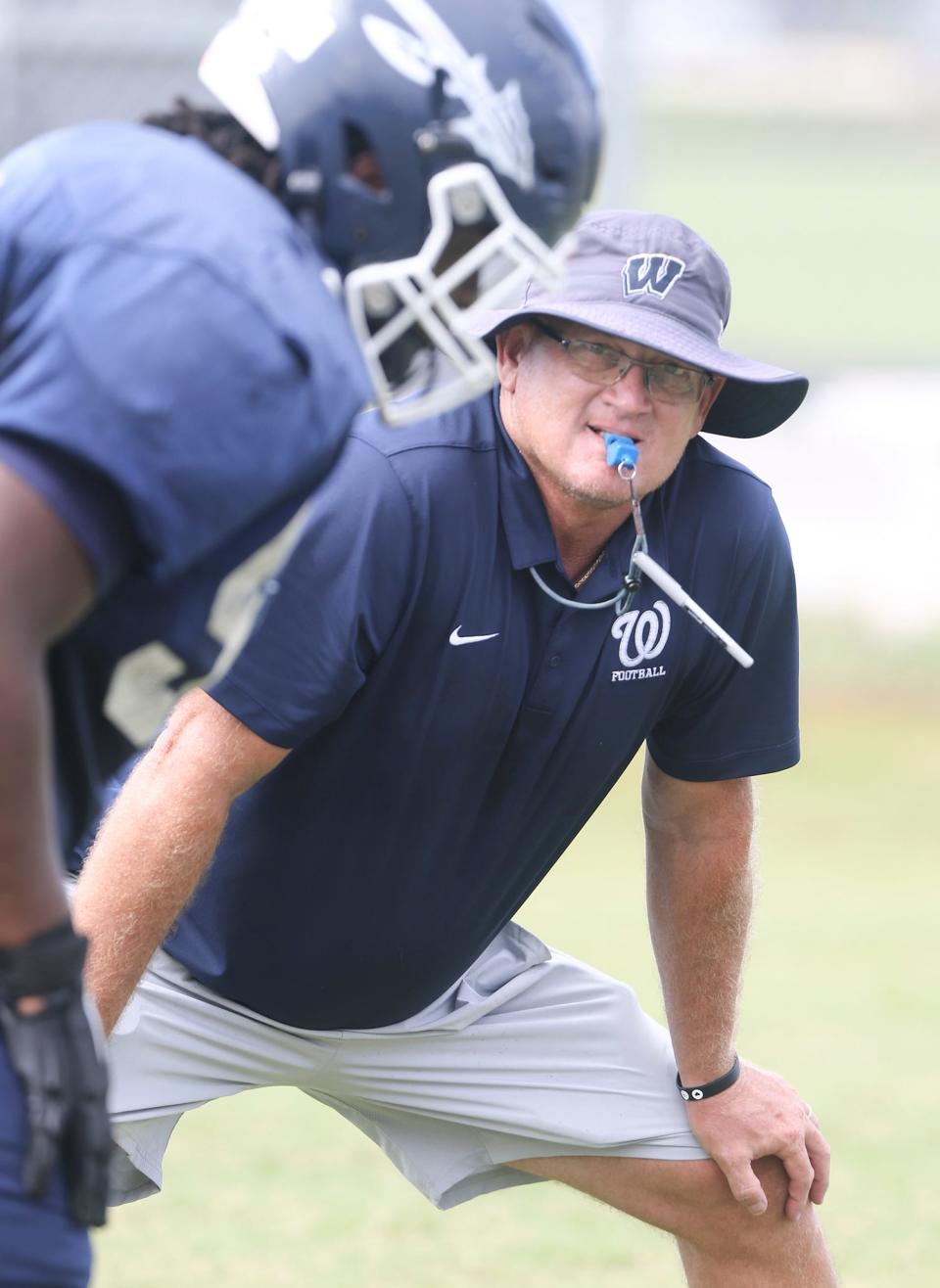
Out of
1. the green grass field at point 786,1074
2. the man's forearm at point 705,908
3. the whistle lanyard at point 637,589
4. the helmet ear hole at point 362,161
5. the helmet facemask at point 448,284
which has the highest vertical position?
the helmet ear hole at point 362,161

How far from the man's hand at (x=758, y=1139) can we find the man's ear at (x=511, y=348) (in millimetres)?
1347

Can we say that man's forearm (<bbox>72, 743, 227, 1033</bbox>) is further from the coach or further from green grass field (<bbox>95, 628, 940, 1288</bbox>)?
green grass field (<bbox>95, 628, 940, 1288</bbox>)

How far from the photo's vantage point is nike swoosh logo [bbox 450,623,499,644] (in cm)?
295

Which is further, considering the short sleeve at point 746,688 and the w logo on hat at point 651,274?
the short sleeve at point 746,688

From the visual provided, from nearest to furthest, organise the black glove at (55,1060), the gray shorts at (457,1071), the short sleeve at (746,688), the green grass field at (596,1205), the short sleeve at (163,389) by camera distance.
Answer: the short sleeve at (163,389), the black glove at (55,1060), the short sleeve at (746,688), the gray shorts at (457,1071), the green grass field at (596,1205)

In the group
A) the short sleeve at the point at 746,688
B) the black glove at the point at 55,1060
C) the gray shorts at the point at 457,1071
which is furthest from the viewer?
the gray shorts at the point at 457,1071

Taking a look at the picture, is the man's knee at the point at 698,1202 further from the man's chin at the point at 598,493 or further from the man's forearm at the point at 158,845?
the man's chin at the point at 598,493

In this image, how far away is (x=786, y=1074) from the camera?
214 inches

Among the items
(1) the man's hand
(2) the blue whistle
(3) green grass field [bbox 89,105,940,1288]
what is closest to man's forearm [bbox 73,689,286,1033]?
(2) the blue whistle

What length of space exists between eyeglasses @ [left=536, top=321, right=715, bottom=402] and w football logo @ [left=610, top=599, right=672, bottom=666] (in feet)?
1.14

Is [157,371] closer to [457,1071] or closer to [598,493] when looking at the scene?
[598,493]

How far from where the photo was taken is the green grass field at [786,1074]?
13.6ft

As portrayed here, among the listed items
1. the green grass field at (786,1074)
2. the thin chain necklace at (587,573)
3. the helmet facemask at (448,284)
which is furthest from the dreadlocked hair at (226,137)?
the green grass field at (786,1074)

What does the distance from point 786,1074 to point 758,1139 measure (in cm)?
208
